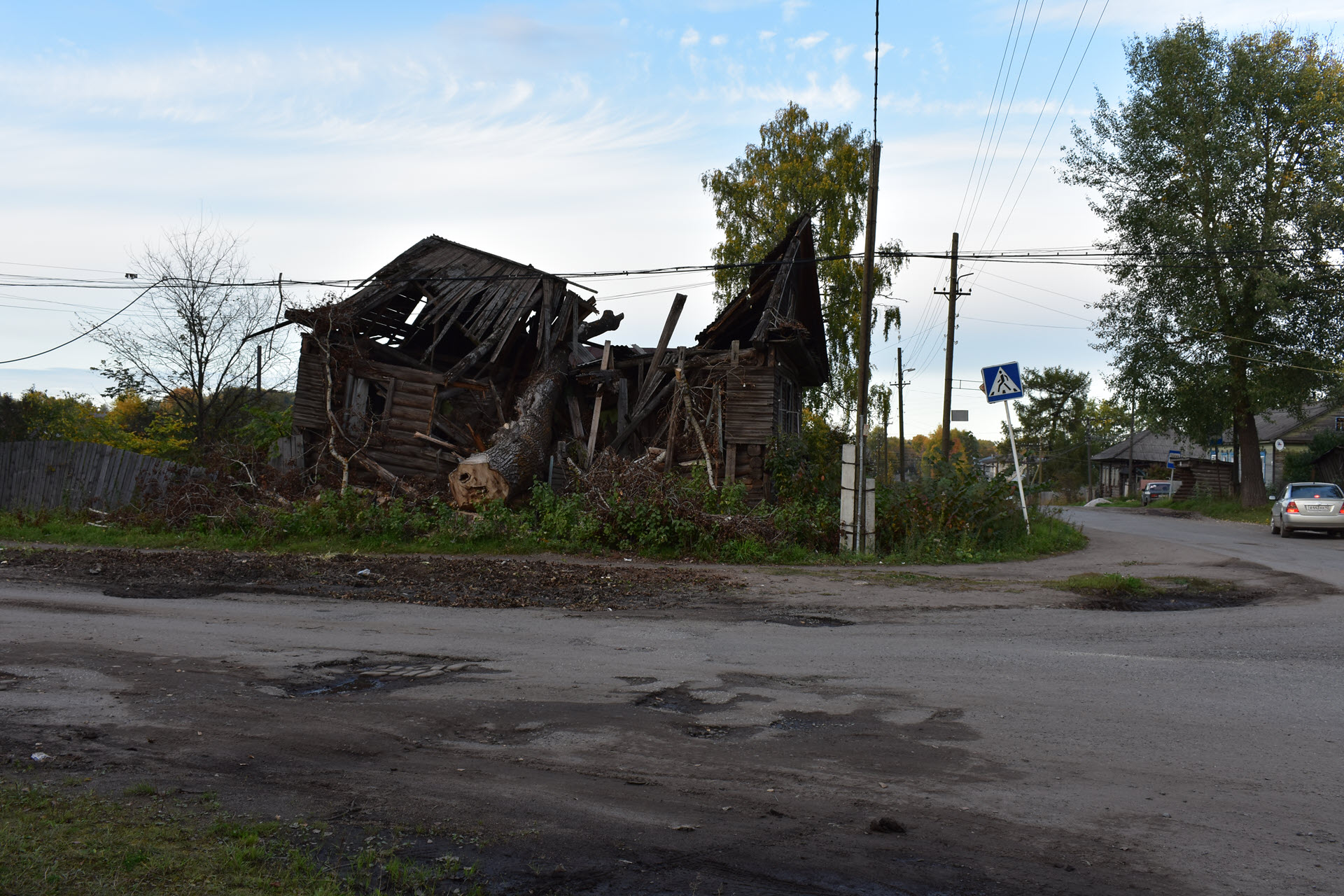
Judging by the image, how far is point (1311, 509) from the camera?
24.2m

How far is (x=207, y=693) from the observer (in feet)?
19.6

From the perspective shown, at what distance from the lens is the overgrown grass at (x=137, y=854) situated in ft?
10.2

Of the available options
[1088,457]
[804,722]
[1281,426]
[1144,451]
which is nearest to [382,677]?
[804,722]

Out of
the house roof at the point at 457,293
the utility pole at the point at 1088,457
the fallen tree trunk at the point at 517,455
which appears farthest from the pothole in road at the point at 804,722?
the utility pole at the point at 1088,457

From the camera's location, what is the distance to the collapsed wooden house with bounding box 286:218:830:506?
1956 centimetres

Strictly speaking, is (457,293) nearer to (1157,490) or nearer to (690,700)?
(690,700)

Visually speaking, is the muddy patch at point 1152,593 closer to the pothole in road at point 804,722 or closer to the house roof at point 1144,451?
the pothole in road at point 804,722

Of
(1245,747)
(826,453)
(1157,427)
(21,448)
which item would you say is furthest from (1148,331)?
(21,448)

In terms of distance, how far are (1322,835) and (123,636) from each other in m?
8.44

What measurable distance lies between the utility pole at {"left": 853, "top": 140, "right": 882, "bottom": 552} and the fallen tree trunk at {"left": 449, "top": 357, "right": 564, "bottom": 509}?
22.0 ft

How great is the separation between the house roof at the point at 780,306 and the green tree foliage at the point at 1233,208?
53.1 feet

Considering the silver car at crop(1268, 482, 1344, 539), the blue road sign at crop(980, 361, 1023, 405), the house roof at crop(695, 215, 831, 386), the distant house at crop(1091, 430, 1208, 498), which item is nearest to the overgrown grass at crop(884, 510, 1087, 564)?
the blue road sign at crop(980, 361, 1023, 405)

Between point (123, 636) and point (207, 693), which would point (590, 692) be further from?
point (123, 636)

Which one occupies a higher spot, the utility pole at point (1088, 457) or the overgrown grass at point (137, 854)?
the utility pole at point (1088, 457)
